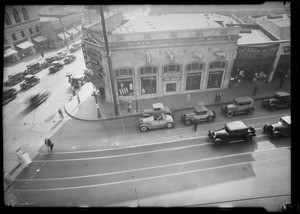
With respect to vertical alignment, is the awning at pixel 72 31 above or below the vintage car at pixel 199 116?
above

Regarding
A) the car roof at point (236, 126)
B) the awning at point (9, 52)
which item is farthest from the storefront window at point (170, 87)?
the awning at point (9, 52)

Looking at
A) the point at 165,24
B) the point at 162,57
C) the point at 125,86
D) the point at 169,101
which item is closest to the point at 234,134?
the point at 169,101

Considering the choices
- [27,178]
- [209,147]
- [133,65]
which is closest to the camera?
[27,178]

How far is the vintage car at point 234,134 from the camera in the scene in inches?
634

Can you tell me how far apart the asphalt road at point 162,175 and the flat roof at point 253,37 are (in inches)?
511

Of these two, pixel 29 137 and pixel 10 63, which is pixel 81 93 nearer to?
pixel 29 137

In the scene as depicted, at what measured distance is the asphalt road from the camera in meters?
12.7

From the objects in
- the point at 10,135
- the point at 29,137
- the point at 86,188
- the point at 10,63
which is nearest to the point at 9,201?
the point at 86,188

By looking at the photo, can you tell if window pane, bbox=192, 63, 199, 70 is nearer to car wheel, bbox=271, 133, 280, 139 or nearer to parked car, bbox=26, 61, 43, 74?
car wheel, bbox=271, 133, 280, 139

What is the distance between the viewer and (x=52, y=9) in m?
60.7

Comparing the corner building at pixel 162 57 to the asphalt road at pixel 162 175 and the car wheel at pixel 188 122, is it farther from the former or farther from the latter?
the asphalt road at pixel 162 175

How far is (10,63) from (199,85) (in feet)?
114

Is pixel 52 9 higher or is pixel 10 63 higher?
pixel 52 9

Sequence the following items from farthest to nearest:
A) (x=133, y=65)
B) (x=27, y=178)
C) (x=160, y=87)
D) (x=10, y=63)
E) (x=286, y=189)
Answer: (x=10, y=63) → (x=160, y=87) → (x=133, y=65) → (x=27, y=178) → (x=286, y=189)
